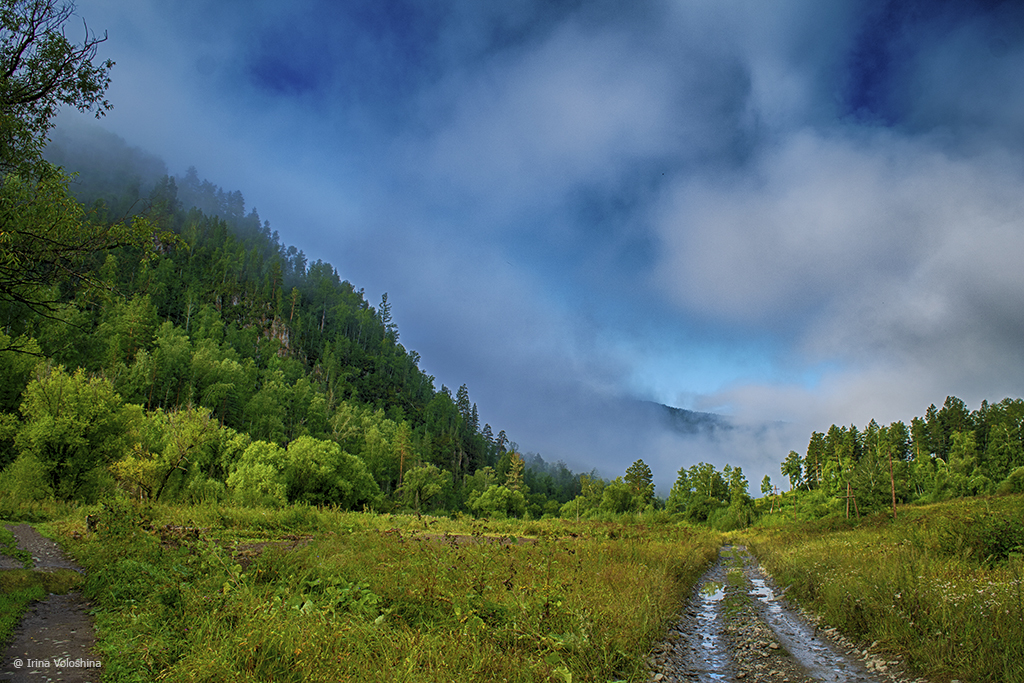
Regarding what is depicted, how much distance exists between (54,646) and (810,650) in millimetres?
14383

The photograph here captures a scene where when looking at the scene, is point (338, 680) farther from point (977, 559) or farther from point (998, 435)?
point (998, 435)

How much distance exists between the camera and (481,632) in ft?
25.1

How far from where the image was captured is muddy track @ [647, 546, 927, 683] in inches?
330

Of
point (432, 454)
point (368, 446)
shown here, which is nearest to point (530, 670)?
point (368, 446)

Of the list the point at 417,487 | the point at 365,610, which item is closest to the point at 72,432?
the point at 365,610

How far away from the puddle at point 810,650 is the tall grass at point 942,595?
777 millimetres

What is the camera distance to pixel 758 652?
9.99m

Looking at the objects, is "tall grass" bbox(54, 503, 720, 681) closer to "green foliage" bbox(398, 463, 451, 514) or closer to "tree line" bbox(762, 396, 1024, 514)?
"tree line" bbox(762, 396, 1024, 514)

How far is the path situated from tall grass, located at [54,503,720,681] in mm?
296

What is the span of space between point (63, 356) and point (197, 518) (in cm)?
7423

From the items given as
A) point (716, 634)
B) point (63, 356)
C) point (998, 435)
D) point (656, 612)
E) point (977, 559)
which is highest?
point (63, 356)

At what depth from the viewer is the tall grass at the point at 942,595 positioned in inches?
285

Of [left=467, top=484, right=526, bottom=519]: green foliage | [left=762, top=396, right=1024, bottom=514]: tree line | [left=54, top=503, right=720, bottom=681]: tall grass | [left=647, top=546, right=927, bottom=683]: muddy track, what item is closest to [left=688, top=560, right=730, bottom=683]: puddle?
[left=647, top=546, right=927, bottom=683]: muddy track

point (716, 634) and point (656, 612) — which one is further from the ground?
point (656, 612)
